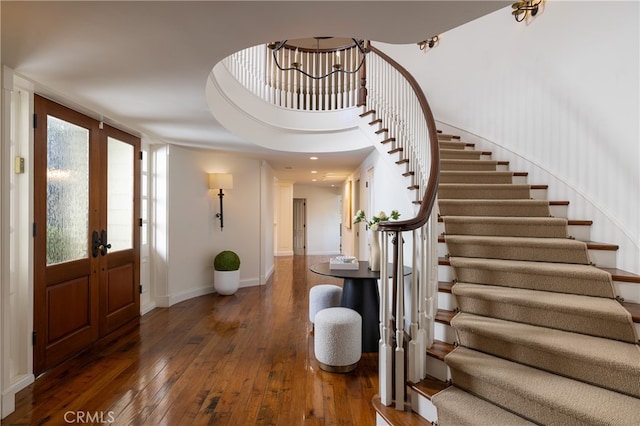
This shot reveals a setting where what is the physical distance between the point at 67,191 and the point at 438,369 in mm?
3410

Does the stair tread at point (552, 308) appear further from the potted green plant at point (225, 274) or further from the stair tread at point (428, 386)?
the potted green plant at point (225, 274)

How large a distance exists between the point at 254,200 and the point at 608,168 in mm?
4842

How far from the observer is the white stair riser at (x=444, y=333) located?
2145mm

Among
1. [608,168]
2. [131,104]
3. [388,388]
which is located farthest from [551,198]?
[131,104]

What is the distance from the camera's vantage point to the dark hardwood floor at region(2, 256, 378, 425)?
2.07 m

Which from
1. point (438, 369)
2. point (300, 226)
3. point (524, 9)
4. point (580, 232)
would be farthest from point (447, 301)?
point (300, 226)

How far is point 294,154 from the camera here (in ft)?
17.3

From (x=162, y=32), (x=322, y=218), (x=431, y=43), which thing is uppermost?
(x=431, y=43)

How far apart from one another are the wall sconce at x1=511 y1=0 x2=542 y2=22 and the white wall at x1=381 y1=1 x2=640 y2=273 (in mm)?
82

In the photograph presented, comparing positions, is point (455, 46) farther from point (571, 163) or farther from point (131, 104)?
point (131, 104)

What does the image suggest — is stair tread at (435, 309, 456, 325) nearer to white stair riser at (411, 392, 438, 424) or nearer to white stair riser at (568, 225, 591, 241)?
white stair riser at (411, 392, 438, 424)

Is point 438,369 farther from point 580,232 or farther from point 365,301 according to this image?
point 580,232

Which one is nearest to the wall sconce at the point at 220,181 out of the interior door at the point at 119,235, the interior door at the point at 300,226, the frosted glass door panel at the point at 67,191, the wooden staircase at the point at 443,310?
the interior door at the point at 119,235

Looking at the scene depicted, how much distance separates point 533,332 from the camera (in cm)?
187
